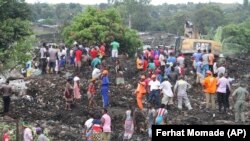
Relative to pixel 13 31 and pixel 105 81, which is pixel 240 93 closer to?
pixel 105 81

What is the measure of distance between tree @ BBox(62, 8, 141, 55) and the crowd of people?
2553mm

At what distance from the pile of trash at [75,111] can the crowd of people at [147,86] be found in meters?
0.34

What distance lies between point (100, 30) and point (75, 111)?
1367cm

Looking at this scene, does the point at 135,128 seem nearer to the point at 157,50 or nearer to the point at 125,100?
the point at 125,100

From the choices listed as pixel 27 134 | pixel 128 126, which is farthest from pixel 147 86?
pixel 27 134

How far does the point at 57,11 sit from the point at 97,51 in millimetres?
84174

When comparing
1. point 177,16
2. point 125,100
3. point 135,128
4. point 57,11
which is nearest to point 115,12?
point 125,100

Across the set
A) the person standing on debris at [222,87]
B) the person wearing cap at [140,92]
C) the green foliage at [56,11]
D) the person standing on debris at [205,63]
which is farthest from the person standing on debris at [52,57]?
the green foliage at [56,11]

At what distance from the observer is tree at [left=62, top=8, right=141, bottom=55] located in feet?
110

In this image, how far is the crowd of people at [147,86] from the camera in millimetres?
16719

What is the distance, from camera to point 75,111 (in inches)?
801

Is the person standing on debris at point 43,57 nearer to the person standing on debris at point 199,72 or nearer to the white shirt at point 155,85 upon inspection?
the person standing on debris at point 199,72

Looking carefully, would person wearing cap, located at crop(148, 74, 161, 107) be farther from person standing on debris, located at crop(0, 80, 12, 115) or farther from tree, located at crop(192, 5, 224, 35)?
tree, located at crop(192, 5, 224, 35)

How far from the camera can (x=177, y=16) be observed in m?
93.6
